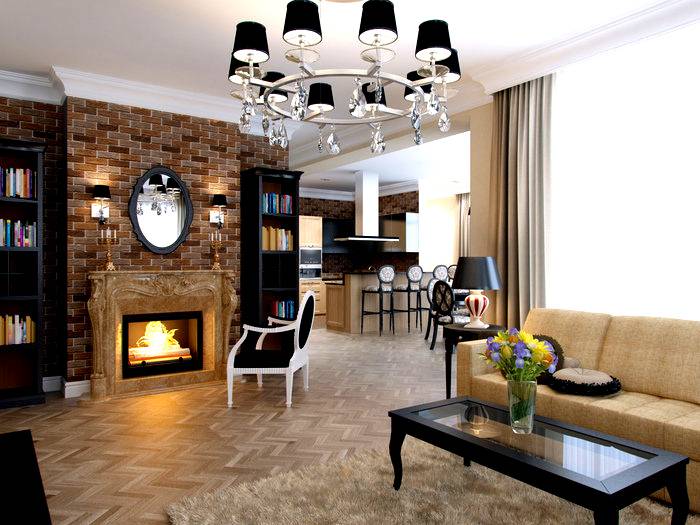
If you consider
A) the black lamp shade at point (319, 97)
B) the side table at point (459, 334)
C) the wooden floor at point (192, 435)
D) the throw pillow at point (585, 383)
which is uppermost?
the black lamp shade at point (319, 97)

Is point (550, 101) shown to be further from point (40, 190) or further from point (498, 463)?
point (40, 190)

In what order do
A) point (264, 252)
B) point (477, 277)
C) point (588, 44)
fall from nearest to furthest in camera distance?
point (588, 44)
point (477, 277)
point (264, 252)

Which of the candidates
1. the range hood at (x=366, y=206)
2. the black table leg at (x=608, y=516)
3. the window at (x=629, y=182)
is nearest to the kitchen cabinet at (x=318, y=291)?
the range hood at (x=366, y=206)

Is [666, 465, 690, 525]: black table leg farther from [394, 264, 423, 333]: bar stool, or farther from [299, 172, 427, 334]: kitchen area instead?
[299, 172, 427, 334]: kitchen area

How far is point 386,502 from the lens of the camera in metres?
2.55

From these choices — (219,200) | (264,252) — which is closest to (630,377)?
(264,252)

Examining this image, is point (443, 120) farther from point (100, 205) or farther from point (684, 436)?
point (100, 205)

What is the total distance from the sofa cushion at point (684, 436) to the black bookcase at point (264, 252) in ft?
13.1

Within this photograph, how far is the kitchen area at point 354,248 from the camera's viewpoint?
887cm

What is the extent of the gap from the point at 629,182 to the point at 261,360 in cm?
311

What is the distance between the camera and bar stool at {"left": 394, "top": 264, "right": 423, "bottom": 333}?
8703 millimetres

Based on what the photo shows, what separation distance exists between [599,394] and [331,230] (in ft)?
28.7

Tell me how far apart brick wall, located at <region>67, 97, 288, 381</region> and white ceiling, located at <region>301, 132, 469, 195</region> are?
2.52m

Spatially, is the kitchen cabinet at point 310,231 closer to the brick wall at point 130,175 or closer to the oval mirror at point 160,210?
the brick wall at point 130,175
